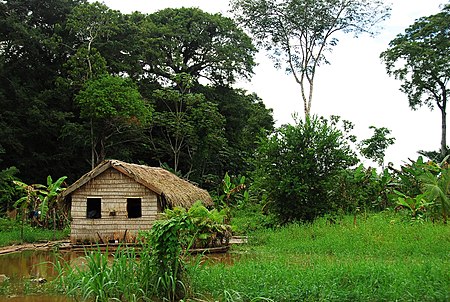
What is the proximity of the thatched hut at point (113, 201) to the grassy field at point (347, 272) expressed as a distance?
4.01 m

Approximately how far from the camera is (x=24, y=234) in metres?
17.3

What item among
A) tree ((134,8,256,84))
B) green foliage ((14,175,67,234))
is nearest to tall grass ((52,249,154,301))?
green foliage ((14,175,67,234))

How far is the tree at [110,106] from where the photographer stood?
21.9m

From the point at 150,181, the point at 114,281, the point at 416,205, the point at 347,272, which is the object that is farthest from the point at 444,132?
the point at 114,281

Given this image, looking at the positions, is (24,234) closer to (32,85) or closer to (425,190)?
(32,85)

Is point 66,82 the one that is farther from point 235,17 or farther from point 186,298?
point 186,298

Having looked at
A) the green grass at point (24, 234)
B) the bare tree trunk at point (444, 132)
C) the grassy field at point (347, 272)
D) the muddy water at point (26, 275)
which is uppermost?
the bare tree trunk at point (444, 132)

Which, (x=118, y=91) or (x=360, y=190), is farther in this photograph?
(x=118, y=91)

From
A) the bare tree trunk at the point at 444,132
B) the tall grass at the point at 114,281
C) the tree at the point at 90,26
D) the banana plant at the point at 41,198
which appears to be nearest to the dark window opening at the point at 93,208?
the banana plant at the point at 41,198

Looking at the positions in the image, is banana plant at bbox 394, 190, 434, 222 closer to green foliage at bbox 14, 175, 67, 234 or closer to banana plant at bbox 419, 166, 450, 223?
banana plant at bbox 419, 166, 450, 223

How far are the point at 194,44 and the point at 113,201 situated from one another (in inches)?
665

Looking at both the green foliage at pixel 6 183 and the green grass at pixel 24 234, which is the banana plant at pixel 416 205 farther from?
the green foliage at pixel 6 183

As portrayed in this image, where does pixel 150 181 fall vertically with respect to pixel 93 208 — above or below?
above

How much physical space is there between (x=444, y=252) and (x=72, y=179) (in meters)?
21.6
